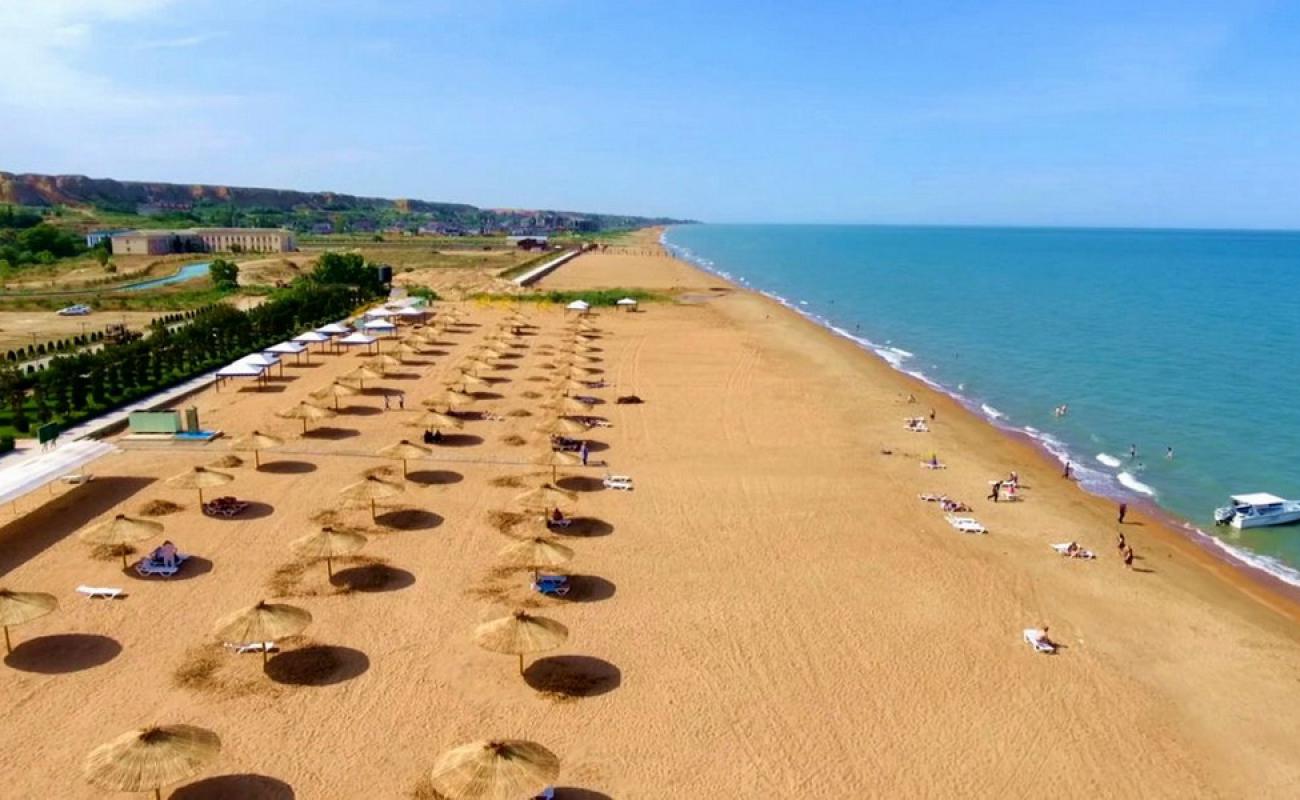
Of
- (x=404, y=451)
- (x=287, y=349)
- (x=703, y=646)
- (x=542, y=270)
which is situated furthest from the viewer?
(x=542, y=270)

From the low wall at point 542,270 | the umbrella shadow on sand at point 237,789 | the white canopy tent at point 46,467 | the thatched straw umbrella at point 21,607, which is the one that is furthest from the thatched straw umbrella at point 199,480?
the low wall at point 542,270

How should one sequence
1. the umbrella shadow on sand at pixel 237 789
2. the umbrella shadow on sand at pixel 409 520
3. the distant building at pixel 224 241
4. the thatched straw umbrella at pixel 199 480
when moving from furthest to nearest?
the distant building at pixel 224 241
the umbrella shadow on sand at pixel 409 520
the thatched straw umbrella at pixel 199 480
the umbrella shadow on sand at pixel 237 789

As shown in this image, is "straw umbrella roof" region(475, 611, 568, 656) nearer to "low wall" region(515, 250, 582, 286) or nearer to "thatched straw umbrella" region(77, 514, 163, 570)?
"thatched straw umbrella" region(77, 514, 163, 570)

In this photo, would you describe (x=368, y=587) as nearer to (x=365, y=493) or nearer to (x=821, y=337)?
(x=365, y=493)

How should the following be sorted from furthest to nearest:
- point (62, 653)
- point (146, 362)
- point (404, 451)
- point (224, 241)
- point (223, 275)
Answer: point (224, 241)
point (223, 275)
point (146, 362)
point (404, 451)
point (62, 653)

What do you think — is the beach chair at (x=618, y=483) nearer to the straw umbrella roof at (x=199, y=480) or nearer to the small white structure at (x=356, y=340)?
the straw umbrella roof at (x=199, y=480)

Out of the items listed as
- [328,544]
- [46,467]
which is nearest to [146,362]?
[46,467]

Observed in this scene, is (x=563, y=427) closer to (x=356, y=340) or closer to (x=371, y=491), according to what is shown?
(x=371, y=491)
